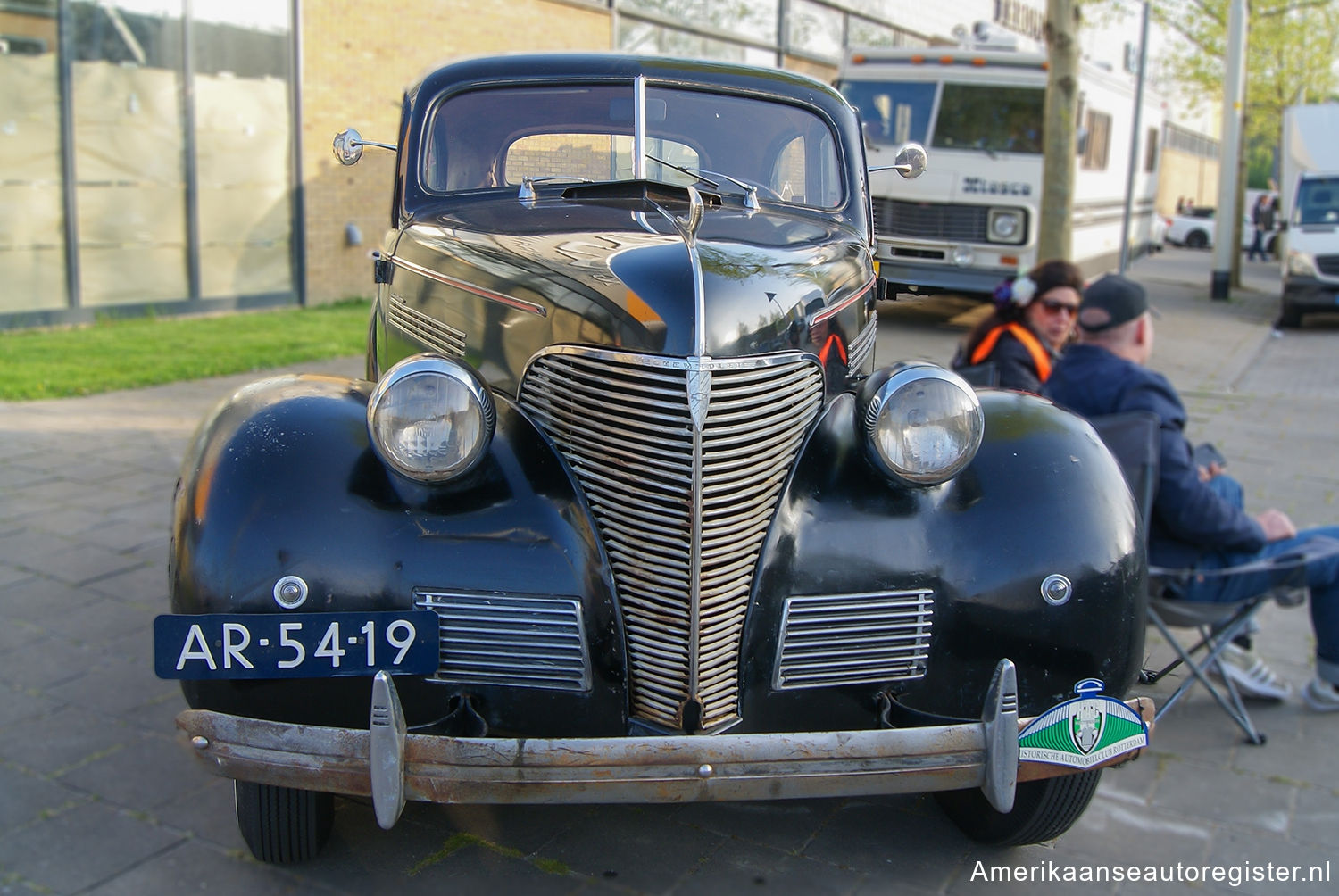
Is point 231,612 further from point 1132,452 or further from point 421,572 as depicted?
point 1132,452

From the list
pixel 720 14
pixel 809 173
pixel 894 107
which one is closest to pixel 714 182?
pixel 809 173

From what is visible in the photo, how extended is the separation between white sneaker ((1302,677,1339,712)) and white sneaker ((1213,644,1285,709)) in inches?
2.9

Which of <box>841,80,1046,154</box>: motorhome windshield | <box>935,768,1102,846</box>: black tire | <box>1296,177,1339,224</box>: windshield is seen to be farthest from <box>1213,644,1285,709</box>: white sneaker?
<box>1296,177,1339,224</box>: windshield

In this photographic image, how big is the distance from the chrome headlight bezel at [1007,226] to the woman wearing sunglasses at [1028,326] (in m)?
7.92

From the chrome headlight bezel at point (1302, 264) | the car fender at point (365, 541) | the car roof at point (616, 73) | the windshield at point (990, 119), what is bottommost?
the car fender at point (365, 541)

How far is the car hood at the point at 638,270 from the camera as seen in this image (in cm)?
256

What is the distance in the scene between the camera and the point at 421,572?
257 centimetres

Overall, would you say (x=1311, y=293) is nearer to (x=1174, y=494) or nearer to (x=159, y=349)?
(x=1174, y=494)

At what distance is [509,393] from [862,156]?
77.3 inches

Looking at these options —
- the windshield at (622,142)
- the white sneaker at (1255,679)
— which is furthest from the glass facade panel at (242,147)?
the white sneaker at (1255,679)

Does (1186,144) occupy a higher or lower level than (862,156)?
higher

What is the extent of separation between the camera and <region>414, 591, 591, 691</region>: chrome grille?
2574 mm

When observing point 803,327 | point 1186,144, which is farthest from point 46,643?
point 1186,144

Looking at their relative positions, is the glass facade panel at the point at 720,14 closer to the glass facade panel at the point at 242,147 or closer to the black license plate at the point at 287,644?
the glass facade panel at the point at 242,147
